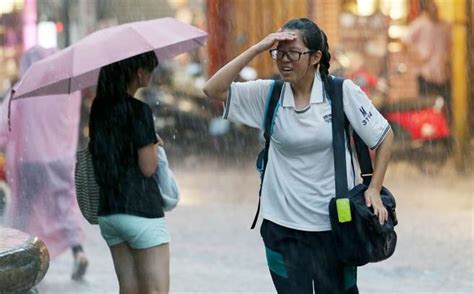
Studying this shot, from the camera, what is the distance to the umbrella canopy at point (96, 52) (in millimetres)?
5203

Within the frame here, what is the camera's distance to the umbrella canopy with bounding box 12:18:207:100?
17.1 ft

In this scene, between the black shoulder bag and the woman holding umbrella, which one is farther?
the woman holding umbrella

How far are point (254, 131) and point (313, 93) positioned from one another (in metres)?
11.0

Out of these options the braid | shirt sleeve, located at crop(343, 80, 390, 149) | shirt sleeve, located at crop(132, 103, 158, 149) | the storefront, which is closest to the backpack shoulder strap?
the braid

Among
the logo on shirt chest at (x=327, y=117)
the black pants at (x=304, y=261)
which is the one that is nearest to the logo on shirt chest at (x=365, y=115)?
A: the logo on shirt chest at (x=327, y=117)

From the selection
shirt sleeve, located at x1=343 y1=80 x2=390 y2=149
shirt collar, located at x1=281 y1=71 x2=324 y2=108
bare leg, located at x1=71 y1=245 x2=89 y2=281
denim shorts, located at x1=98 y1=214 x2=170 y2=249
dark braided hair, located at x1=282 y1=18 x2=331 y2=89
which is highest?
dark braided hair, located at x1=282 y1=18 x2=331 y2=89

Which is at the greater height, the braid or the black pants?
the braid

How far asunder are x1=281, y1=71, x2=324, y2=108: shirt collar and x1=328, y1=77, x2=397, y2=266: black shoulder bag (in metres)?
0.04

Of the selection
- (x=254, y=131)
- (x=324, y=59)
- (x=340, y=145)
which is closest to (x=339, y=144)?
(x=340, y=145)

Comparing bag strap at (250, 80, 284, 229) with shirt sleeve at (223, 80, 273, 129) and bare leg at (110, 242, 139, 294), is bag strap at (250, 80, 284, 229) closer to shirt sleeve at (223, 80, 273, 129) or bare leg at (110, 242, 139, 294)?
shirt sleeve at (223, 80, 273, 129)

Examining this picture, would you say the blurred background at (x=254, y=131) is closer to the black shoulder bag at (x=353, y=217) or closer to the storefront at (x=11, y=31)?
the storefront at (x=11, y=31)

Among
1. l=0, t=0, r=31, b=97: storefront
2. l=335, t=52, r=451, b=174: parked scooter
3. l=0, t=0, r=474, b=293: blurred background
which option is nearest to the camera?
l=0, t=0, r=474, b=293: blurred background

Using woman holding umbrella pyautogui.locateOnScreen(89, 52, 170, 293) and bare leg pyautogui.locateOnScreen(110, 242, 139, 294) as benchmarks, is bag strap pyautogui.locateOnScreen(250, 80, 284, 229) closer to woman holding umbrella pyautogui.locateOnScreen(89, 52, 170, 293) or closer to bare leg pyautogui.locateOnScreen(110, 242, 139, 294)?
woman holding umbrella pyautogui.locateOnScreen(89, 52, 170, 293)

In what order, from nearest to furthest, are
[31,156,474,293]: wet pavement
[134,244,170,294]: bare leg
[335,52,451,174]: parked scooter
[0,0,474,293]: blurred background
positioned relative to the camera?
[134,244,170,294]: bare leg → [31,156,474,293]: wet pavement → [0,0,474,293]: blurred background → [335,52,451,174]: parked scooter
